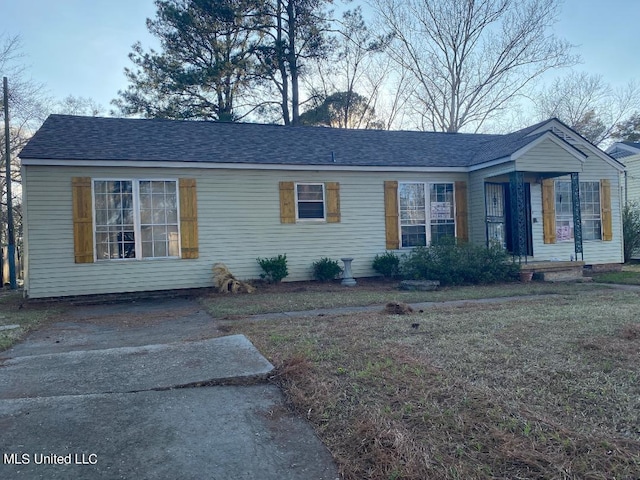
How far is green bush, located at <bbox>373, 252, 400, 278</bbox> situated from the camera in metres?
12.6

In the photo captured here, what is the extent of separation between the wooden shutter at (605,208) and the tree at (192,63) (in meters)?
14.7

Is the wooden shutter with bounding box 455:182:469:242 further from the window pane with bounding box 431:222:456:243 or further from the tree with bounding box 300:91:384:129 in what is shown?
the tree with bounding box 300:91:384:129

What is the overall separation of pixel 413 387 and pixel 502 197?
1139 centimetres

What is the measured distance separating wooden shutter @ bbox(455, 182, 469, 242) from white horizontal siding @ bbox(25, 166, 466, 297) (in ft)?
1.14

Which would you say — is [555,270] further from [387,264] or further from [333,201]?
[333,201]

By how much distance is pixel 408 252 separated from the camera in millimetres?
13109

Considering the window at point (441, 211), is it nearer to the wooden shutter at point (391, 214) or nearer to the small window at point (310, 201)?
the wooden shutter at point (391, 214)

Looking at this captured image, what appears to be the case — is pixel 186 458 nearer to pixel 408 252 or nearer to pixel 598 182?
pixel 408 252

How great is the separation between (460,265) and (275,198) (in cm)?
482

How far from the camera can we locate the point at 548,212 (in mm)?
13680

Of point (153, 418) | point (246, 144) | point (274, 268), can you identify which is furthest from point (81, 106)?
point (153, 418)

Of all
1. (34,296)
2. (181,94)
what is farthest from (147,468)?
(181,94)

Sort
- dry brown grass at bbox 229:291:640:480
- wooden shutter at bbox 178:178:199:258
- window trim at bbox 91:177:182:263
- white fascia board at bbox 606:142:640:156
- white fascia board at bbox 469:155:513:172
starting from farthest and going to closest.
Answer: white fascia board at bbox 606:142:640:156
white fascia board at bbox 469:155:513:172
wooden shutter at bbox 178:178:199:258
window trim at bbox 91:177:182:263
dry brown grass at bbox 229:291:640:480

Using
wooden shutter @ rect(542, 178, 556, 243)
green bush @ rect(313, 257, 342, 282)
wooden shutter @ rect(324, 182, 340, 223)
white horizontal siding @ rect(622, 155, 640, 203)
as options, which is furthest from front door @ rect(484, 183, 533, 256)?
white horizontal siding @ rect(622, 155, 640, 203)
